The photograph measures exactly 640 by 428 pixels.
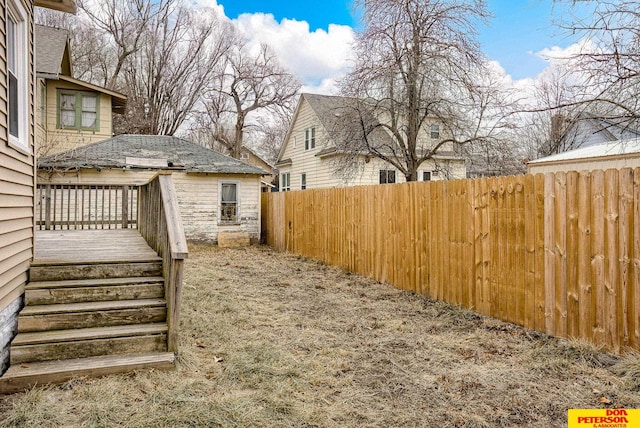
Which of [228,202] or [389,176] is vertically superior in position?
[389,176]

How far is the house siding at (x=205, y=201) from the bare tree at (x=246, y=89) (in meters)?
14.0

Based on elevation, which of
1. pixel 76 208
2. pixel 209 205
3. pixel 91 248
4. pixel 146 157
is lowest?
pixel 91 248

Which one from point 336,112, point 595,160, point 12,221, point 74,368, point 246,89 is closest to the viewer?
point 74,368

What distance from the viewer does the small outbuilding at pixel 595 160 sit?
36.2 feet

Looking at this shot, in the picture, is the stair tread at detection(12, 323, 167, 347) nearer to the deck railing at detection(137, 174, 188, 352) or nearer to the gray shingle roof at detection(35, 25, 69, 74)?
the deck railing at detection(137, 174, 188, 352)

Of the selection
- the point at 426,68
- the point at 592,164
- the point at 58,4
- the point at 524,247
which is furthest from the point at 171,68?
the point at 524,247

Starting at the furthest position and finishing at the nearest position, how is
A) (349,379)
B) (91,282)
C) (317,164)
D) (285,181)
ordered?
1. (285,181)
2. (317,164)
3. (91,282)
4. (349,379)

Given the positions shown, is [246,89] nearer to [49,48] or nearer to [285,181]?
[285,181]

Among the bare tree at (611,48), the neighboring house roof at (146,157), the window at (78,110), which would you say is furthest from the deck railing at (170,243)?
the window at (78,110)

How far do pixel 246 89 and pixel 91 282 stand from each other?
25.5 m

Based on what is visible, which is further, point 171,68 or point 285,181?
point 171,68

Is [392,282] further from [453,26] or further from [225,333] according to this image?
[453,26]

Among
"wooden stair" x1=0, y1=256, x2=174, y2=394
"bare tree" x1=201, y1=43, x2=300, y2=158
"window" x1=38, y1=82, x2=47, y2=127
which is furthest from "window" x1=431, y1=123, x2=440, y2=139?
"bare tree" x1=201, y1=43, x2=300, y2=158

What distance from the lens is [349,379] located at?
3.68 meters
